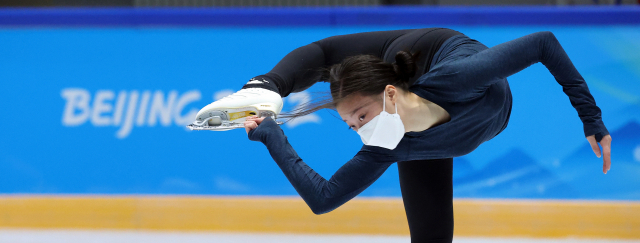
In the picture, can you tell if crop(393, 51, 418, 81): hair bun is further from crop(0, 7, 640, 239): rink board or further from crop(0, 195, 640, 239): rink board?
crop(0, 195, 640, 239): rink board

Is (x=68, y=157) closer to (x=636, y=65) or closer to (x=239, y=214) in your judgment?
(x=239, y=214)

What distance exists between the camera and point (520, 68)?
119 cm

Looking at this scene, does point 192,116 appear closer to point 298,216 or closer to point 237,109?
point 298,216

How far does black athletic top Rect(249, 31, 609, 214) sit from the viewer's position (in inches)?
44.8

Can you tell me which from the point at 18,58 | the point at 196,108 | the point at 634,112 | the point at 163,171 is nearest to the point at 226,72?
the point at 196,108

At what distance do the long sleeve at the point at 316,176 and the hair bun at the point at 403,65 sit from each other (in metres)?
0.20

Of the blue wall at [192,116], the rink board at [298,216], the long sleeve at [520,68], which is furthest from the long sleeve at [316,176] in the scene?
the rink board at [298,216]

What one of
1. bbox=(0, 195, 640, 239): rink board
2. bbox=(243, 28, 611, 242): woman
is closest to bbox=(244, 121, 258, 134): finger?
bbox=(243, 28, 611, 242): woman

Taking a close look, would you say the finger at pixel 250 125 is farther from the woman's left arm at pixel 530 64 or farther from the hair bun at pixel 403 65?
the woman's left arm at pixel 530 64

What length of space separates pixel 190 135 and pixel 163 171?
193 mm

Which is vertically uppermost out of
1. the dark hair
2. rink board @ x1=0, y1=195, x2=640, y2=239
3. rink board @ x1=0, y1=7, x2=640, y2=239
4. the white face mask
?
the dark hair

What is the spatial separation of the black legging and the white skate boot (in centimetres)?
47

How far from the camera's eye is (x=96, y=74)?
2318 mm

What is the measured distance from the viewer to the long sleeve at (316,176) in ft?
3.75
